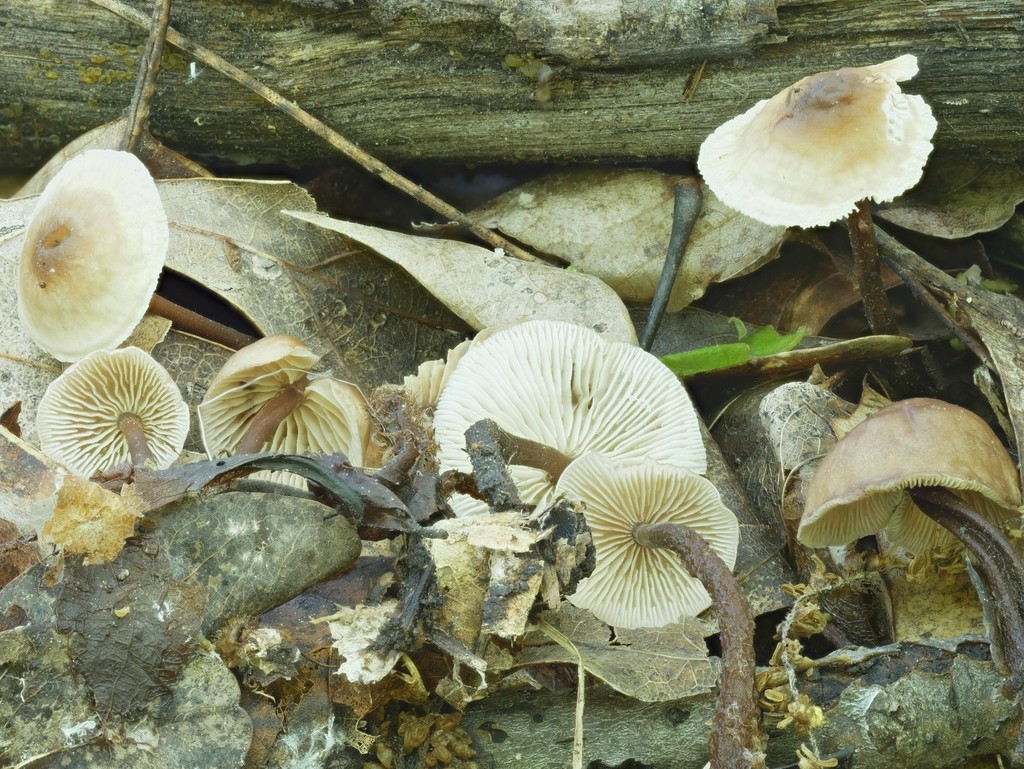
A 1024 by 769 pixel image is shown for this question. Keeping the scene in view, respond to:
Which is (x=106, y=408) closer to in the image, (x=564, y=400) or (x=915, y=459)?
(x=564, y=400)

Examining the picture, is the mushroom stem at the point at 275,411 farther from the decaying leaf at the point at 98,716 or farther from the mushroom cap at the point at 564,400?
the decaying leaf at the point at 98,716

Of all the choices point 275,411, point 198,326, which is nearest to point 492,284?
point 275,411

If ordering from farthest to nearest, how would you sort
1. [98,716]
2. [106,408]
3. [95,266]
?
[106,408]
[95,266]
[98,716]

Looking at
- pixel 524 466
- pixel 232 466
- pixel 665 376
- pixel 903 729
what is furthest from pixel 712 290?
pixel 232 466

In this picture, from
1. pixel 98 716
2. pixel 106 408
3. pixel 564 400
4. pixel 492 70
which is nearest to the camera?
pixel 98 716

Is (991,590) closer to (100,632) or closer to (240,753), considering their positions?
(240,753)

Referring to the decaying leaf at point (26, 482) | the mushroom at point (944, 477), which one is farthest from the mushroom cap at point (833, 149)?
the decaying leaf at point (26, 482)
